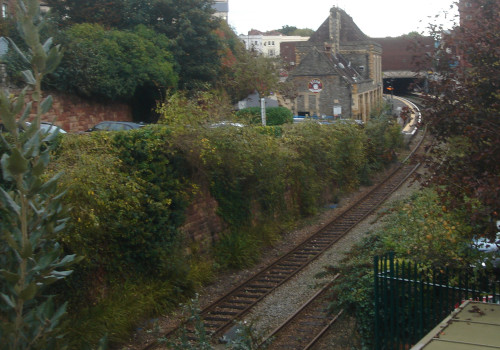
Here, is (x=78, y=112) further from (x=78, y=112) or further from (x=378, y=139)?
(x=378, y=139)

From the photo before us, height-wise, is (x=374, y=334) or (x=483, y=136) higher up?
(x=483, y=136)

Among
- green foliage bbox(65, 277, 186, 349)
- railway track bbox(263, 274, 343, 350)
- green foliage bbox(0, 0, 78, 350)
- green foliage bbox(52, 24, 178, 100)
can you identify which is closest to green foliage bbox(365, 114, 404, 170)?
green foliage bbox(52, 24, 178, 100)

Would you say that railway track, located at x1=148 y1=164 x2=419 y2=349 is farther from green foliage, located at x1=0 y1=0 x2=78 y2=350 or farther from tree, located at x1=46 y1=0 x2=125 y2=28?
tree, located at x1=46 y1=0 x2=125 y2=28

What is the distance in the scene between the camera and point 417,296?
8.12 m

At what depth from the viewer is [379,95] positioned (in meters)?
52.6

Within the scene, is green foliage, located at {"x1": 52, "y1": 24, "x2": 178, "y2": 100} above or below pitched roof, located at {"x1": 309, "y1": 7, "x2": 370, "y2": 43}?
below

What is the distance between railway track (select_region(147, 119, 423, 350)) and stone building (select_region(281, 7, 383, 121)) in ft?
52.3

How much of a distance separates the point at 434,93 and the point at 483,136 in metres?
1.23

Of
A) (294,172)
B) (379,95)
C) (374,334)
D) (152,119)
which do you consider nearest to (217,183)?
(294,172)

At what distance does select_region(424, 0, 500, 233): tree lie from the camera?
7234 millimetres

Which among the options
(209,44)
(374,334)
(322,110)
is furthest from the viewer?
(322,110)

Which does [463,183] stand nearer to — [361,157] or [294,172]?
[294,172]

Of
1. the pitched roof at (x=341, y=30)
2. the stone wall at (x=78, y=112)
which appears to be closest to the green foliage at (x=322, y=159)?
the stone wall at (x=78, y=112)

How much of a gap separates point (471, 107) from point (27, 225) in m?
6.24
